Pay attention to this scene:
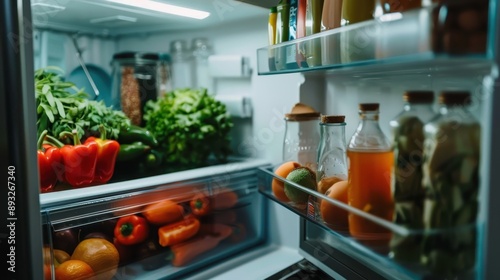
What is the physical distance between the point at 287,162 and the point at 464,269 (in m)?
0.51

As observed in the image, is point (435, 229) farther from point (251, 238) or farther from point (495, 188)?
point (251, 238)

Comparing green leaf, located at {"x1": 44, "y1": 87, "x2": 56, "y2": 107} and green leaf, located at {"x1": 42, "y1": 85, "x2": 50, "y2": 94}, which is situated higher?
green leaf, located at {"x1": 42, "y1": 85, "x2": 50, "y2": 94}

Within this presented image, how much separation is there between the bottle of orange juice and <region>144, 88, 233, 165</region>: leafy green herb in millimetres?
627

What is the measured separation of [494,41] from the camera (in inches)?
19.0

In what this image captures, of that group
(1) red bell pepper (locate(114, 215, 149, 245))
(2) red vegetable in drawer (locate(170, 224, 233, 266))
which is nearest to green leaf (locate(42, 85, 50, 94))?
(1) red bell pepper (locate(114, 215, 149, 245))

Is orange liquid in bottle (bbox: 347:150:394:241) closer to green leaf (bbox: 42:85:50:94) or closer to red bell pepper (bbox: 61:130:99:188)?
red bell pepper (bbox: 61:130:99:188)

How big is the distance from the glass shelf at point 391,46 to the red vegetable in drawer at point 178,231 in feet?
1.75

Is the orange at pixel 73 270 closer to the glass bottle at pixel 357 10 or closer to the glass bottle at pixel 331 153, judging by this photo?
the glass bottle at pixel 331 153

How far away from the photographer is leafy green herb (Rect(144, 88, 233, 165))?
1239 mm

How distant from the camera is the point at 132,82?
4.46 ft

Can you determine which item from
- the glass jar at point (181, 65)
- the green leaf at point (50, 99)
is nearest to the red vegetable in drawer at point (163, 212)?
the green leaf at point (50, 99)

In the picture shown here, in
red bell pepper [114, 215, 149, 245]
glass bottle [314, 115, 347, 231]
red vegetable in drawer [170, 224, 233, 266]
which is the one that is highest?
glass bottle [314, 115, 347, 231]

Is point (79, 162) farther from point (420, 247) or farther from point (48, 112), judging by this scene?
point (420, 247)

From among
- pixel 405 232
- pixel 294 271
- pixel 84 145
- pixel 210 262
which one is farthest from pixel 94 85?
pixel 405 232
